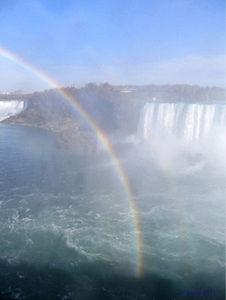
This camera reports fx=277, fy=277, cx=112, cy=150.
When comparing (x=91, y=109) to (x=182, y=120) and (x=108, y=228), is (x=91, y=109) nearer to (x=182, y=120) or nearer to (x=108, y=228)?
(x=182, y=120)

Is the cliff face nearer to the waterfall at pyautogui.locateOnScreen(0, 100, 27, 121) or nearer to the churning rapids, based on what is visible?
the waterfall at pyautogui.locateOnScreen(0, 100, 27, 121)

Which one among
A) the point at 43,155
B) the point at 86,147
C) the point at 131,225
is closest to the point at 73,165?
the point at 43,155

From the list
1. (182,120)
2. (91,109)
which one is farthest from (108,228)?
(91,109)

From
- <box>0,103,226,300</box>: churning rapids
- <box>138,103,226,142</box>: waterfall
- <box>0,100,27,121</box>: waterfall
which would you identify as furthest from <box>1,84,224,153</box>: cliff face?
<box>0,103,226,300</box>: churning rapids

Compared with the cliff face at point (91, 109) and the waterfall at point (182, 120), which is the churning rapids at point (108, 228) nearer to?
the waterfall at point (182, 120)

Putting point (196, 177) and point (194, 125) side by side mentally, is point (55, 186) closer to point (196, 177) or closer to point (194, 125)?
point (196, 177)

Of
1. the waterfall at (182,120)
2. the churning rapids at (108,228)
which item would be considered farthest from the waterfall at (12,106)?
the churning rapids at (108,228)
